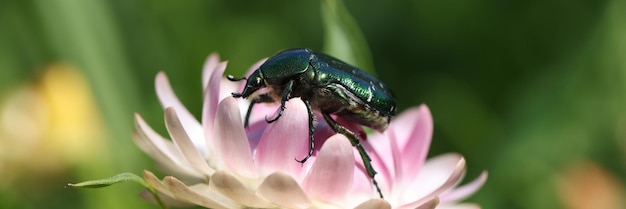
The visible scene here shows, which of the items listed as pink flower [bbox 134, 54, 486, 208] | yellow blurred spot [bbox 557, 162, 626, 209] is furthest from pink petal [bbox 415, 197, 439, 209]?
yellow blurred spot [bbox 557, 162, 626, 209]

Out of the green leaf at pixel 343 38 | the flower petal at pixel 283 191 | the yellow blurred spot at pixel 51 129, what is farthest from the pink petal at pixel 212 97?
the yellow blurred spot at pixel 51 129

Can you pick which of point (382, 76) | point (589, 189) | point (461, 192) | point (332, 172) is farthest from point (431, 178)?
point (382, 76)

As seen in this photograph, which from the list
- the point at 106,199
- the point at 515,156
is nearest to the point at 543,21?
the point at 515,156

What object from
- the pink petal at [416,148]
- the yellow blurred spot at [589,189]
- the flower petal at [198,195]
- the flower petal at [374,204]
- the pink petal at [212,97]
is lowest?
the yellow blurred spot at [589,189]

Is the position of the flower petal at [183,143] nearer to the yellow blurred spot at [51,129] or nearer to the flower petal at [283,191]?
the flower petal at [283,191]

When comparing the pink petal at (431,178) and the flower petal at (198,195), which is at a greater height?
the flower petal at (198,195)

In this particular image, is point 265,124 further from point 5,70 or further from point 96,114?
point 5,70
